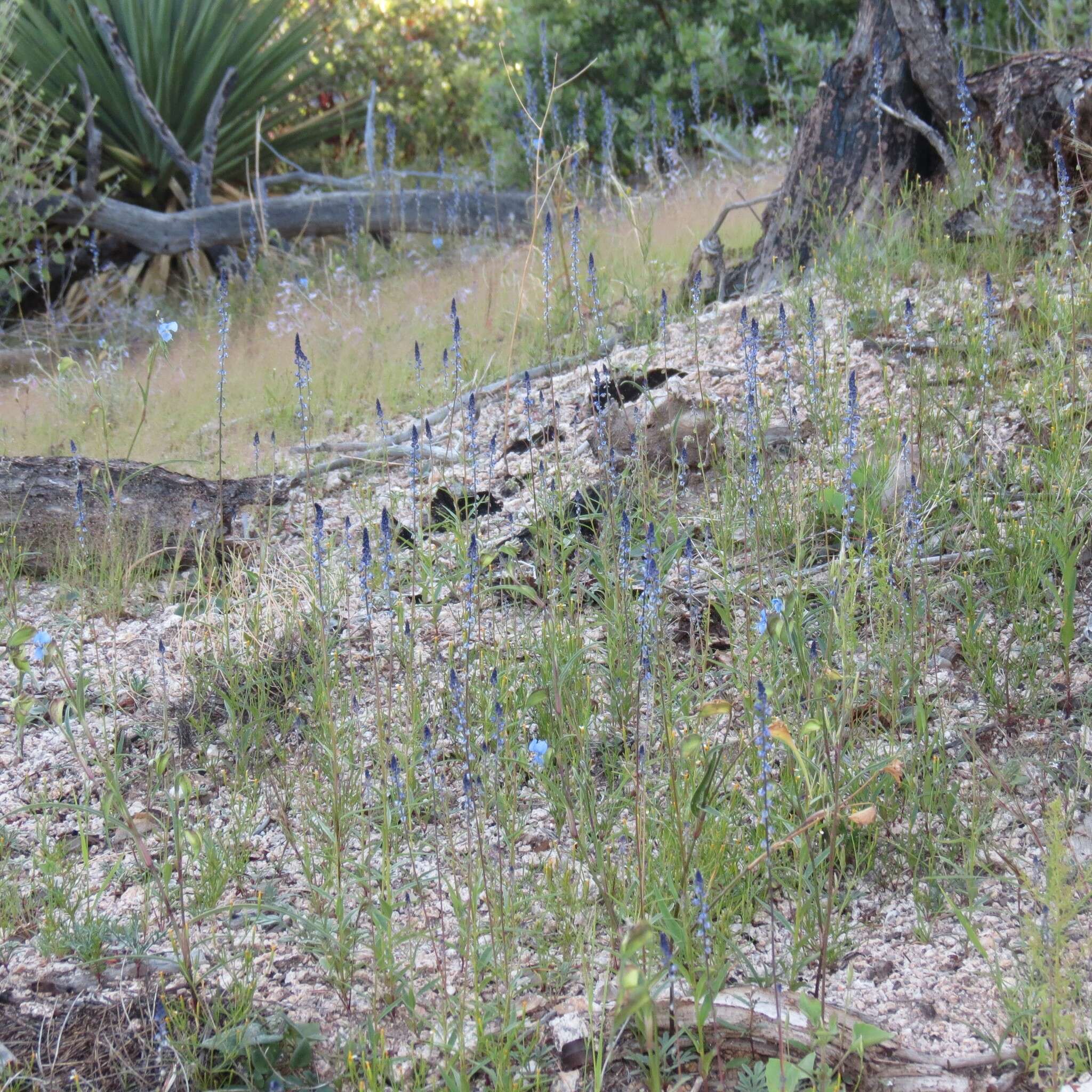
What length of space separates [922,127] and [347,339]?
309cm

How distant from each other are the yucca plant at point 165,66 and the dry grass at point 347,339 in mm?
2510

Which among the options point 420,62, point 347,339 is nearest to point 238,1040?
point 347,339

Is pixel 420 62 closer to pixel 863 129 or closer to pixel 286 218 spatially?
pixel 286 218

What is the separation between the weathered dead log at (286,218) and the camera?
823 centimetres

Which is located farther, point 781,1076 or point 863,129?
point 863,129

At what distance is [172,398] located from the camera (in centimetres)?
562

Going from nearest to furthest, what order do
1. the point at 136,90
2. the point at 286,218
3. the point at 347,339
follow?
the point at 347,339, the point at 286,218, the point at 136,90

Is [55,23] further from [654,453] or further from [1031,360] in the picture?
[1031,360]

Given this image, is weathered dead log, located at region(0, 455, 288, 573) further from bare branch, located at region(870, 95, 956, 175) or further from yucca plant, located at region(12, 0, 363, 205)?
yucca plant, located at region(12, 0, 363, 205)

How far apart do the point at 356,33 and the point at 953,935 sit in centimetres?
1327

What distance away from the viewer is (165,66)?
912 cm

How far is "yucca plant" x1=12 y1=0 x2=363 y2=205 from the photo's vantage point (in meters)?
9.03

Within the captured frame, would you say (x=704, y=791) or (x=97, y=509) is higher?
(x=97, y=509)

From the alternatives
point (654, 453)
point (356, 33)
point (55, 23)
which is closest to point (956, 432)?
point (654, 453)
